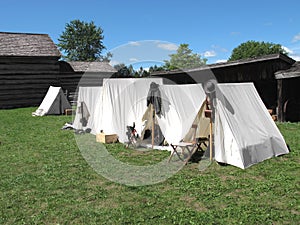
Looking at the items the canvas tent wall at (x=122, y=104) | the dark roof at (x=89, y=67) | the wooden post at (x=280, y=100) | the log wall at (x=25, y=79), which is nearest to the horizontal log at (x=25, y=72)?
the log wall at (x=25, y=79)

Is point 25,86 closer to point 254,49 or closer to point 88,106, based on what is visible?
point 88,106

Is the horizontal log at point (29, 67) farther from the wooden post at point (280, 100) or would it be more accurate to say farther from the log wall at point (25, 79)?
the wooden post at point (280, 100)

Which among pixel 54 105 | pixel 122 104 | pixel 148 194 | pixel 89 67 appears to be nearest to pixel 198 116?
pixel 148 194

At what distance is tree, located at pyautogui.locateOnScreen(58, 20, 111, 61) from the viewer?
5572cm

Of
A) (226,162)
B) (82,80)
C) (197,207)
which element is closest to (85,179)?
(197,207)

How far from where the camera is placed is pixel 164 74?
17.1 m

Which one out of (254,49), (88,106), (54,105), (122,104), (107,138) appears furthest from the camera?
(254,49)

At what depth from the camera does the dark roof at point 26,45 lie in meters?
18.5

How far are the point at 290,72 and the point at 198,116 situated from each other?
18.3ft

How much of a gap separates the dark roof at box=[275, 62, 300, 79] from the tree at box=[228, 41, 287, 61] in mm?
42348

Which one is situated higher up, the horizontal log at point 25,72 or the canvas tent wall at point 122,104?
the horizontal log at point 25,72

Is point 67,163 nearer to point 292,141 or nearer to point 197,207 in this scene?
point 197,207

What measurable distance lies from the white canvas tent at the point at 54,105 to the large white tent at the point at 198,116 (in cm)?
612

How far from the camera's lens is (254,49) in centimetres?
5247
